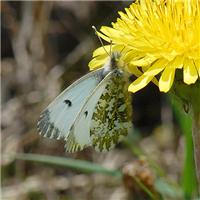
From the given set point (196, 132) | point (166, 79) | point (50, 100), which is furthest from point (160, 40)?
point (50, 100)

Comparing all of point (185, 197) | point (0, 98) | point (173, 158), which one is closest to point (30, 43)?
point (0, 98)

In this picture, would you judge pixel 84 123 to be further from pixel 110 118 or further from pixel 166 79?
pixel 166 79

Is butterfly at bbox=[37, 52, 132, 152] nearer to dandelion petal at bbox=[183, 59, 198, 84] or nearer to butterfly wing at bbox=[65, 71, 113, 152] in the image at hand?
butterfly wing at bbox=[65, 71, 113, 152]

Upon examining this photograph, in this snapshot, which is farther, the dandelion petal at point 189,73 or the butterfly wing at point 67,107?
the butterfly wing at point 67,107

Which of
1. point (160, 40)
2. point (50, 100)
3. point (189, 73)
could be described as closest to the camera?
point (189, 73)

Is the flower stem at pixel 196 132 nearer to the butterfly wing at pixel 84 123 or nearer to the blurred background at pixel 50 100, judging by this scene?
the butterfly wing at pixel 84 123

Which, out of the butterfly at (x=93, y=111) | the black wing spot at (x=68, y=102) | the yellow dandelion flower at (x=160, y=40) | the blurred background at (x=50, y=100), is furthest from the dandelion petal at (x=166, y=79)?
the blurred background at (x=50, y=100)

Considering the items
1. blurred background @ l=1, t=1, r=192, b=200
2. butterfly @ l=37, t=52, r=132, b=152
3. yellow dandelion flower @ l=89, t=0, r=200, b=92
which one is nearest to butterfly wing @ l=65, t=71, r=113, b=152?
butterfly @ l=37, t=52, r=132, b=152
